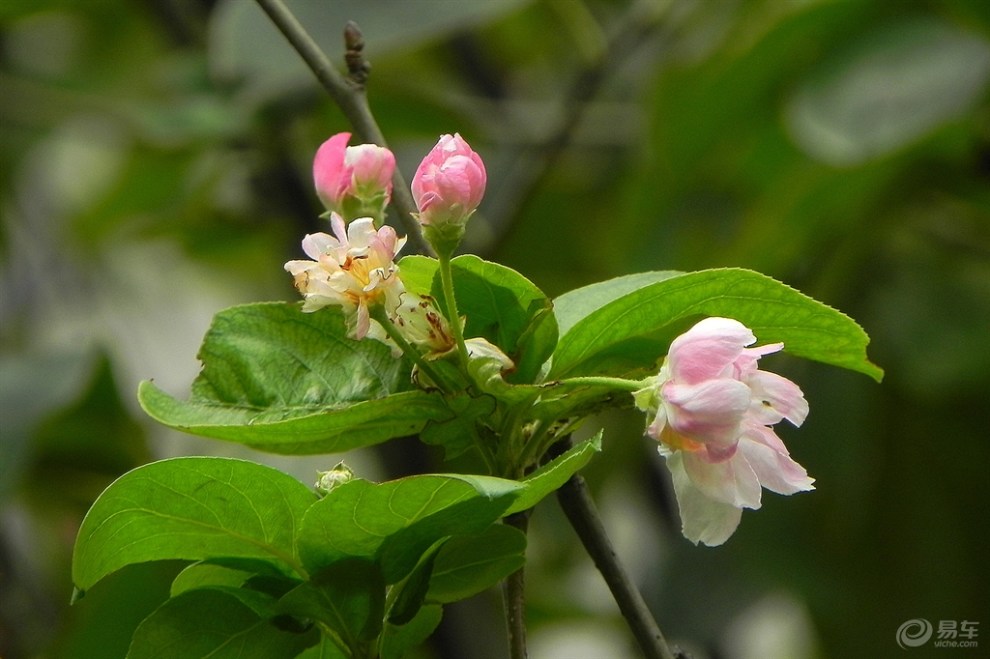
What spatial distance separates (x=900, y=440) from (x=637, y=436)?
0.27 m

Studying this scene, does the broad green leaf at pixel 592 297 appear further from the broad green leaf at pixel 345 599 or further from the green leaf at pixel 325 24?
the green leaf at pixel 325 24

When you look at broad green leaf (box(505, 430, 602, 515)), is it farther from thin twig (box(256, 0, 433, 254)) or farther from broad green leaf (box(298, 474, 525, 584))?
thin twig (box(256, 0, 433, 254))

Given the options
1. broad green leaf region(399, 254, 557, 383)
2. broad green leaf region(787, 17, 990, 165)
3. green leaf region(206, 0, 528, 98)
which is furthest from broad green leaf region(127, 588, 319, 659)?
broad green leaf region(787, 17, 990, 165)

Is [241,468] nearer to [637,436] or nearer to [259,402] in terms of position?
[259,402]

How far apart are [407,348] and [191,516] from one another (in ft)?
0.29

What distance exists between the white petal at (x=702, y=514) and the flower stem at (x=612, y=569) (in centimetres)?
3

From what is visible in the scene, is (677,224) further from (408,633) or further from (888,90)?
(408,633)

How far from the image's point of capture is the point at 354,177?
1.44ft

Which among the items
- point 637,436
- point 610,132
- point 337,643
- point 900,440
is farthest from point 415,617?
point 610,132

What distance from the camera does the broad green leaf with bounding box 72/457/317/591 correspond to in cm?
39

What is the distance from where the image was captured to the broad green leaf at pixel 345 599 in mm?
396

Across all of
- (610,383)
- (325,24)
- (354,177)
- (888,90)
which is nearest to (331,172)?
(354,177)

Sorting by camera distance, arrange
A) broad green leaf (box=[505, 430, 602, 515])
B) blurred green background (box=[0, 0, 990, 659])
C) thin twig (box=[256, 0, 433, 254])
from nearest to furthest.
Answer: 1. broad green leaf (box=[505, 430, 602, 515])
2. thin twig (box=[256, 0, 433, 254])
3. blurred green background (box=[0, 0, 990, 659])

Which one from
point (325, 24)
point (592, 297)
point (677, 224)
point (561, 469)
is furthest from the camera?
point (677, 224)
